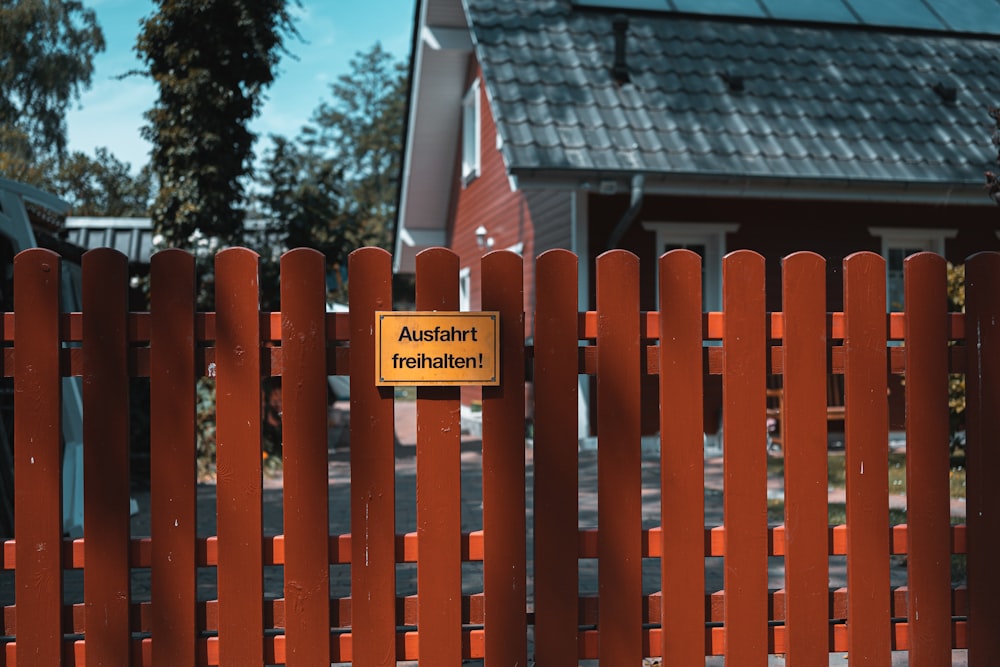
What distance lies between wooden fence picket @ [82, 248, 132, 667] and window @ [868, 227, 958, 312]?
1078 centimetres

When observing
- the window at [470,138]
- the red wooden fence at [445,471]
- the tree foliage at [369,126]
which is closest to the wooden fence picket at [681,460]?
the red wooden fence at [445,471]

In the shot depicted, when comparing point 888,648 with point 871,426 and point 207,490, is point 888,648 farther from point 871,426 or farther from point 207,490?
point 207,490

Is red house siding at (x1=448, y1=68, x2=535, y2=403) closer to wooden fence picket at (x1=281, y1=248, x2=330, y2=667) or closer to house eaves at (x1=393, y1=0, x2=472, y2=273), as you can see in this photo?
house eaves at (x1=393, y1=0, x2=472, y2=273)

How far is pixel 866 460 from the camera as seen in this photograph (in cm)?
343

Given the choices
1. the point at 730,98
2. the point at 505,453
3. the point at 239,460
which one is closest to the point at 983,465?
the point at 505,453

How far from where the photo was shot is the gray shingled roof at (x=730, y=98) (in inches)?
427

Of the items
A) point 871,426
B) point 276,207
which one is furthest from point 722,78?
point 871,426

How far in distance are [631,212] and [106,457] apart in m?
8.05

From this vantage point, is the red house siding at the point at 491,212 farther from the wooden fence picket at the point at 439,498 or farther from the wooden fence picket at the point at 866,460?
the wooden fence picket at the point at 439,498

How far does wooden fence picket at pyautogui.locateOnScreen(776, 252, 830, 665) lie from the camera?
11.0 ft

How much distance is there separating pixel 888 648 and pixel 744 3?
1172 cm

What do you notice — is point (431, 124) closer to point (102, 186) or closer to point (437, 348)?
point (437, 348)

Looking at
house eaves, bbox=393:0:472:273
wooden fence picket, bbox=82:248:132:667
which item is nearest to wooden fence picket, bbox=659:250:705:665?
wooden fence picket, bbox=82:248:132:667

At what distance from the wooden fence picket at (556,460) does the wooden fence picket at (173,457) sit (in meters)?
1.08
